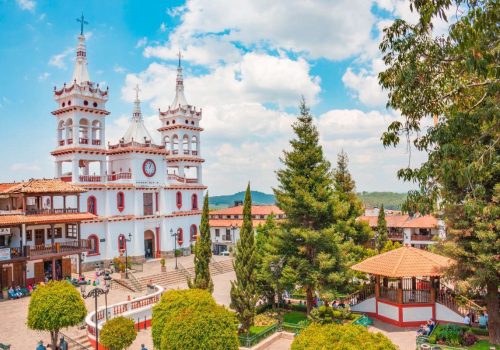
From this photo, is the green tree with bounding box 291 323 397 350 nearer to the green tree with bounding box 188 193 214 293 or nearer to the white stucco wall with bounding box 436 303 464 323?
the green tree with bounding box 188 193 214 293

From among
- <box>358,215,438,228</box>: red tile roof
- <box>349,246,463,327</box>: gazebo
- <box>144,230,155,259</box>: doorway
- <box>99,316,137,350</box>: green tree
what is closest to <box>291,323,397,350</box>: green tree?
<box>99,316,137,350</box>: green tree

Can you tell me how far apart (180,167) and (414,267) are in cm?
3311

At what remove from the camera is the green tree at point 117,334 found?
17219mm

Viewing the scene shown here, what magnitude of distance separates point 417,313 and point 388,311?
1578 millimetres

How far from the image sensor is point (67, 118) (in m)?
40.7

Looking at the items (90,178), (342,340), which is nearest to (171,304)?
(342,340)

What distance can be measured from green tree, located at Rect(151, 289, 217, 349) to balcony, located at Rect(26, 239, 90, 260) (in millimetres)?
16461

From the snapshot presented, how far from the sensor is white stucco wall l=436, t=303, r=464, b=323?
23.6 metres

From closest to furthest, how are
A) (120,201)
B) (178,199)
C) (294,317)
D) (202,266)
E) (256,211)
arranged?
(202,266) < (294,317) < (120,201) < (178,199) < (256,211)

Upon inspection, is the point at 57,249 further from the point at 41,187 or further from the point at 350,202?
the point at 350,202

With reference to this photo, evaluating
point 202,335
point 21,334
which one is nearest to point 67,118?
point 21,334

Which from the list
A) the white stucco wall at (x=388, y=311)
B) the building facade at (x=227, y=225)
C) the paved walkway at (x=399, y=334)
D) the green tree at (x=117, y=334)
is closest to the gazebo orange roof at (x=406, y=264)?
the white stucco wall at (x=388, y=311)

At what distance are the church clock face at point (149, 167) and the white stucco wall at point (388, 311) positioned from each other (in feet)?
93.5

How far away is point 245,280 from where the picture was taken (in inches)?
858
